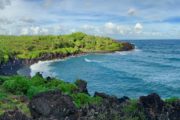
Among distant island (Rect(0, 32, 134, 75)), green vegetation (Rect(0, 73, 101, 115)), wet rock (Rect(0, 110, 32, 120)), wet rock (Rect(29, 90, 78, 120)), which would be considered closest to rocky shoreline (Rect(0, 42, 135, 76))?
distant island (Rect(0, 32, 134, 75))

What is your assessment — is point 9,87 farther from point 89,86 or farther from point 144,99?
point 89,86

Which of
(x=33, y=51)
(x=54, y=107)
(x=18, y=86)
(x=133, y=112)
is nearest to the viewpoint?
(x=54, y=107)

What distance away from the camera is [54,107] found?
2097 cm

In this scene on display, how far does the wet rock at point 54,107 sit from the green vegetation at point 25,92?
5.71 metres

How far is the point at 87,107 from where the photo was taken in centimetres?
2261

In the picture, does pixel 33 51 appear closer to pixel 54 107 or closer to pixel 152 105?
pixel 152 105

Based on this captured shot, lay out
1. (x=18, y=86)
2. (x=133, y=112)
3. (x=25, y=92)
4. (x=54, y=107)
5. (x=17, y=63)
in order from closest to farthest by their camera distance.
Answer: (x=54, y=107)
(x=133, y=112)
(x=25, y=92)
(x=18, y=86)
(x=17, y=63)

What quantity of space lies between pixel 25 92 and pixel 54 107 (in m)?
16.8

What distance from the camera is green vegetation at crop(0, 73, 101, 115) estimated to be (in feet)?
97.7

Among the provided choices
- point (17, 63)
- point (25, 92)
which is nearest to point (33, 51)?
point (17, 63)

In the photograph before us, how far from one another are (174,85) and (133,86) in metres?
9.10

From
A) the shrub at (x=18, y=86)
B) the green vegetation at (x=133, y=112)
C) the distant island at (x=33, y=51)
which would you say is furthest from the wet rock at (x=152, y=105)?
the distant island at (x=33, y=51)

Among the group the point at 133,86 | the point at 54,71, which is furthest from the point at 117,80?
the point at 54,71

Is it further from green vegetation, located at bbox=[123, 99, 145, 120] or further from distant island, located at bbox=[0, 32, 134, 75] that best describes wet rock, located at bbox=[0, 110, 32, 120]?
distant island, located at bbox=[0, 32, 134, 75]
